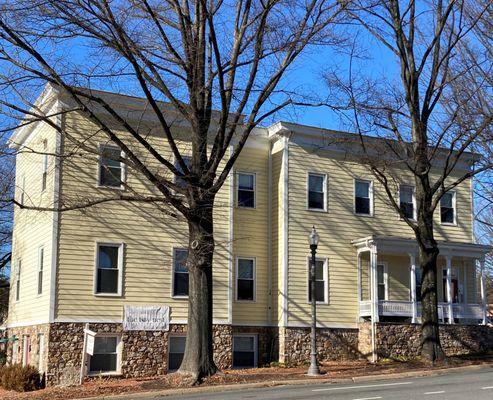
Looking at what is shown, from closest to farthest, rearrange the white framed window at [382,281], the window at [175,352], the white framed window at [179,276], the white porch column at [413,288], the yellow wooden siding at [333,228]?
1. the window at [175,352]
2. the white framed window at [179,276]
3. the yellow wooden siding at [333,228]
4. the white porch column at [413,288]
5. the white framed window at [382,281]

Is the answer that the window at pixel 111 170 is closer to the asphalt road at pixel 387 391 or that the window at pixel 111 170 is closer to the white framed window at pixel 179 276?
the white framed window at pixel 179 276

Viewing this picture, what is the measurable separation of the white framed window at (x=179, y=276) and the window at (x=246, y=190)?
3.34 meters

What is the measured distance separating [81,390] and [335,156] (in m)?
14.2

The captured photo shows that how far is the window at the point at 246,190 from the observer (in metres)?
26.2

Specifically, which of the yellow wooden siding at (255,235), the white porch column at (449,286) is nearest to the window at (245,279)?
the yellow wooden siding at (255,235)

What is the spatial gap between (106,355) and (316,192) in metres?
10.4

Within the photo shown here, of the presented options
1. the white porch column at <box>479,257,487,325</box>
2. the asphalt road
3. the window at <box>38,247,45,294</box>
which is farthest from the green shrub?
the white porch column at <box>479,257,487,325</box>

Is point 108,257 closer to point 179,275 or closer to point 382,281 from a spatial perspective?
point 179,275

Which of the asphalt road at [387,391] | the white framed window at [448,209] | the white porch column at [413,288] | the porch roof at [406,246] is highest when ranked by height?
the white framed window at [448,209]

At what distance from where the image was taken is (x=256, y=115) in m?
19.1

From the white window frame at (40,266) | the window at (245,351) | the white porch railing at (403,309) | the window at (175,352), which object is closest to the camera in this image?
the white window frame at (40,266)

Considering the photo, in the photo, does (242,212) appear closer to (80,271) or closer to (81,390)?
(80,271)

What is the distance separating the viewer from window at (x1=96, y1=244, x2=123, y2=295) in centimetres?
2288

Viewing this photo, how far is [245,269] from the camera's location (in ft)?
84.9
